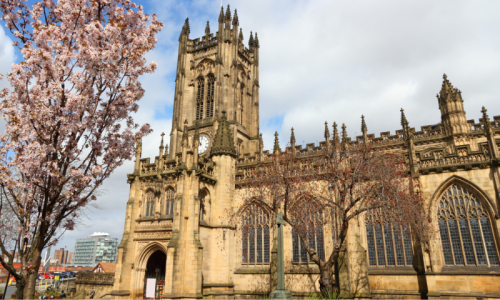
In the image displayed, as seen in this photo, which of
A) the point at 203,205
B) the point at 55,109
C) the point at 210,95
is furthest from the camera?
the point at 210,95

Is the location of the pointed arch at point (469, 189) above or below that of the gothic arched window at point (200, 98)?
below

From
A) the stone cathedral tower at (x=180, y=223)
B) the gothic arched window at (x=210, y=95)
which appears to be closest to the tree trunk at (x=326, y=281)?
the stone cathedral tower at (x=180, y=223)

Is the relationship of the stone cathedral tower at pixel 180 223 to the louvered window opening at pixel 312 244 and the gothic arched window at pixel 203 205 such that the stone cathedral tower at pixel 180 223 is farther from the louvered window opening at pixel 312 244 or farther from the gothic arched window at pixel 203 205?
the louvered window opening at pixel 312 244

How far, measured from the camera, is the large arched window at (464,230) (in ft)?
59.8

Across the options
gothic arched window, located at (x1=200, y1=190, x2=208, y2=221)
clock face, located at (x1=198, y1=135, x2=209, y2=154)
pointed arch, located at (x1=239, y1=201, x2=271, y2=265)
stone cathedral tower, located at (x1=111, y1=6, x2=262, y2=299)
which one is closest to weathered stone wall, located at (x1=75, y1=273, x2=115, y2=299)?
stone cathedral tower, located at (x1=111, y1=6, x2=262, y2=299)

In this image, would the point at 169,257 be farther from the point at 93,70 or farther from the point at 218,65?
the point at 218,65

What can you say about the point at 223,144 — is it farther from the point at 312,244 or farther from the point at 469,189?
the point at 469,189

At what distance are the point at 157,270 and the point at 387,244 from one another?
50.3 ft

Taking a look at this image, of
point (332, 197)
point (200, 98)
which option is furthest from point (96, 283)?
point (200, 98)

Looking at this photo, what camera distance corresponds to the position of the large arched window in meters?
18.2

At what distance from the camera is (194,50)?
150 ft

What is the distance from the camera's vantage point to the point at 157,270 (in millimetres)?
22906

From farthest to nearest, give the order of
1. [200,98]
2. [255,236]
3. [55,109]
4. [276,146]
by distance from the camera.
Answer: [200,98] → [276,146] → [255,236] → [55,109]

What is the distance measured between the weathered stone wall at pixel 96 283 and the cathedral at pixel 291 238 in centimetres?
857
